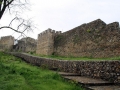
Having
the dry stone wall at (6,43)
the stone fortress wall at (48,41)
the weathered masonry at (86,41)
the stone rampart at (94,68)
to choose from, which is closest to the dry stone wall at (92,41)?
the weathered masonry at (86,41)

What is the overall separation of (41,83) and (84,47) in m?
11.9

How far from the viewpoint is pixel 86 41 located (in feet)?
60.5

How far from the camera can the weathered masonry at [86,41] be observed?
1476 centimetres

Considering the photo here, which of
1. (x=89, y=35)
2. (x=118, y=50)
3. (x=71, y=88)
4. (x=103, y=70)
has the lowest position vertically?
(x=71, y=88)

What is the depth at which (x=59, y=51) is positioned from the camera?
2433cm

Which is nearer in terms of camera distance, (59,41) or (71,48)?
(71,48)

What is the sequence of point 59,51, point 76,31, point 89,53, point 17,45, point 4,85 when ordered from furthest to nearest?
point 17,45 → point 59,51 → point 76,31 → point 89,53 → point 4,85

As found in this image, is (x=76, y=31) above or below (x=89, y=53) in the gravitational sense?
above

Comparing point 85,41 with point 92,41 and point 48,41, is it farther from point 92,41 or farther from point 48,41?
point 48,41

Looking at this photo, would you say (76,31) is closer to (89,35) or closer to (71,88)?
(89,35)

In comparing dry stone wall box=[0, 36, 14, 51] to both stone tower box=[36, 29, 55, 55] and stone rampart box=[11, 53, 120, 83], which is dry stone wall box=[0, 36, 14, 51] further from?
stone rampart box=[11, 53, 120, 83]

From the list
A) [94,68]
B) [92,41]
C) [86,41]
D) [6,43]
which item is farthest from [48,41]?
[94,68]

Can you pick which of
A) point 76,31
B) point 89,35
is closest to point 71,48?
point 76,31

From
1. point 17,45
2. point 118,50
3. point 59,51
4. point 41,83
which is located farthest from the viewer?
point 17,45
